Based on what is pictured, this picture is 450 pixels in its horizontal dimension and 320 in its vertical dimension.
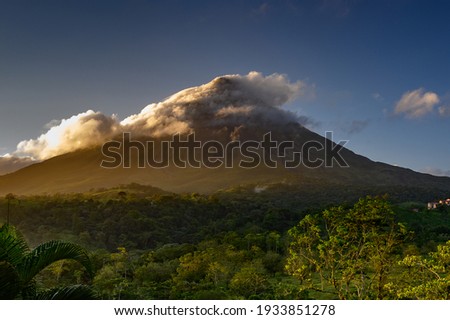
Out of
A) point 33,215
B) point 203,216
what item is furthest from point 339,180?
point 33,215

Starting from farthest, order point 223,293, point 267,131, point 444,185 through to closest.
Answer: point 267,131 < point 444,185 < point 223,293

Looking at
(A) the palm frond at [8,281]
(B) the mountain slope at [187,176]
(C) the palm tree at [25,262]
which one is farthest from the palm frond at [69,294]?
(B) the mountain slope at [187,176]

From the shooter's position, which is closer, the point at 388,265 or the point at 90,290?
the point at 90,290

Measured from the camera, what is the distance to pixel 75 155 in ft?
250

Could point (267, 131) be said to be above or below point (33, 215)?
above

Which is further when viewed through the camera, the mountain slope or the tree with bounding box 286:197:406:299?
the mountain slope

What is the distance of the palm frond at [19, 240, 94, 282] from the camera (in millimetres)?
2539

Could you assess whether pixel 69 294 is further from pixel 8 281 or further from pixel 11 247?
pixel 11 247

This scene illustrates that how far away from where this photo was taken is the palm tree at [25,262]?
8.20 ft

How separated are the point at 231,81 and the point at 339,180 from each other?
4503cm

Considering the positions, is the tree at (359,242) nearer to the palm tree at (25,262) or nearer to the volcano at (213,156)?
the palm tree at (25,262)

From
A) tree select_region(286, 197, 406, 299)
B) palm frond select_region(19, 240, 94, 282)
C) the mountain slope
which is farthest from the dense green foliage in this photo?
the mountain slope

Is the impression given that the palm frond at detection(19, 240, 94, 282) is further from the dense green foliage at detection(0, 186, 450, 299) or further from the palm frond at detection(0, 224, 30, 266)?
the dense green foliage at detection(0, 186, 450, 299)
